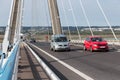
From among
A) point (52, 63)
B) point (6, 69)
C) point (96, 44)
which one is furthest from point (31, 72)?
point (96, 44)

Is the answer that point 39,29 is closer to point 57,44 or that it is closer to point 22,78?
point 57,44

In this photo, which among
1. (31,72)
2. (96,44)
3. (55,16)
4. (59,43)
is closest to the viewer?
(31,72)

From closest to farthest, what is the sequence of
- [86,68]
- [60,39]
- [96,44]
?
A: 1. [86,68]
2. [96,44]
3. [60,39]

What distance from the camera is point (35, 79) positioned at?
12.4 m

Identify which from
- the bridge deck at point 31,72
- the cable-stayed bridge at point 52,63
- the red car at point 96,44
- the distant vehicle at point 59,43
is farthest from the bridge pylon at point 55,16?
the bridge deck at point 31,72

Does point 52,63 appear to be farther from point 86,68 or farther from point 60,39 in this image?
point 60,39

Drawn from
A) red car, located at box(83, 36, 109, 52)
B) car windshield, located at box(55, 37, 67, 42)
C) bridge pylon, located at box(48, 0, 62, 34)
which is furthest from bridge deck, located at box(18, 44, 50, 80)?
bridge pylon, located at box(48, 0, 62, 34)

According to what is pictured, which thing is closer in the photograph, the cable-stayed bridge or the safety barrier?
the safety barrier

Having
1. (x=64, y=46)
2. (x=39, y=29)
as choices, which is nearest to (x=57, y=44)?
(x=64, y=46)

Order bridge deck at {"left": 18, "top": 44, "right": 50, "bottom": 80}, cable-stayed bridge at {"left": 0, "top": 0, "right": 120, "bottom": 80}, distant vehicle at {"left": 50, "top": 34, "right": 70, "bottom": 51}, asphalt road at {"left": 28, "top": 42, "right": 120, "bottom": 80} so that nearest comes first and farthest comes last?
cable-stayed bridge at {"left": 0, "top": 0, "right": 120, "bottom": 80}, bridge deck at {"left": 18, "top": 44, "right": 50, "bottom": 80}, asphalt road at {"left": 28, "top": 42, "right": 120, "bottom": 80}, distant vehicle at {"left": 50, "top": 34, "right": 70, "bottom": 51}

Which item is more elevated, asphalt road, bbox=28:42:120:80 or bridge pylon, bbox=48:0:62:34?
bridge pylon, bbox=48:0:62:34

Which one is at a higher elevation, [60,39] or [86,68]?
[60,39]

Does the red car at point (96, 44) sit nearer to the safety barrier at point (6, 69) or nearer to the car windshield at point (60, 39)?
the car windshield at point (60, 39)

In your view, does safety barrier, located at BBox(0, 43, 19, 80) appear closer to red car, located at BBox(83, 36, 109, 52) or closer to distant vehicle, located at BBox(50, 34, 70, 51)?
red car, located at BBox(83, 36, 109, 52)
